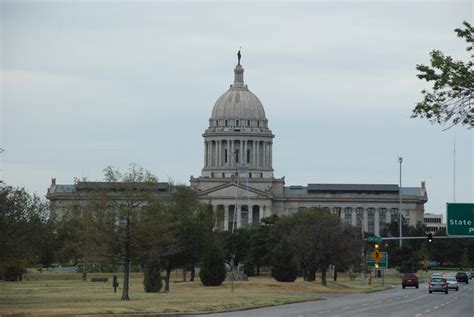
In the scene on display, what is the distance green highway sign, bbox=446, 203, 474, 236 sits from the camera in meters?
56.2

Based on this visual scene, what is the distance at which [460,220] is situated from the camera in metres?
56.4

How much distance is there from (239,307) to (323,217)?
5177 centimetres

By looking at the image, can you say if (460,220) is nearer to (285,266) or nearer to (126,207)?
(126,207)

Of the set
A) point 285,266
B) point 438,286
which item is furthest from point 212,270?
point 438,286

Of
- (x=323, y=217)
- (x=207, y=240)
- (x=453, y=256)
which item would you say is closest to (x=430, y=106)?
(x=207, y=240)

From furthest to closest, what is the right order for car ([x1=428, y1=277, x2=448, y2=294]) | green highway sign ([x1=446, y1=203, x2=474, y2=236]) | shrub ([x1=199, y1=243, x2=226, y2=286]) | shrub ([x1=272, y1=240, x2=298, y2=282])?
shrub ([x1=272, y1=240, x2=298, y2=282]) < shrub ([x1=199, y1=243, x2=226, y2=286]) < car ([x1=428, y1=277, x2=448, y2=294]) < green highway sign ([x1=446, y1=203, x2=474, y2=236])

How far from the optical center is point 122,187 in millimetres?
61344

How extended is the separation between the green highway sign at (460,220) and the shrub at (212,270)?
1298 inches

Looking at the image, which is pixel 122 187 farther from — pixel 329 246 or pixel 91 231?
pixel 329 246

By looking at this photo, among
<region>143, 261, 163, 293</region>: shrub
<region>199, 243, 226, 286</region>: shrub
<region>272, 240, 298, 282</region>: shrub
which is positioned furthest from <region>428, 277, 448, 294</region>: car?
<region>143, 261, 163, 293</region>: shrub

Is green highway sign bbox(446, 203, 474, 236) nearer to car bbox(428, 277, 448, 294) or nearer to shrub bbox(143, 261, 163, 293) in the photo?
shrub bbox(143, 261, 163, 293)

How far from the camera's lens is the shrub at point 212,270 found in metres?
86.2

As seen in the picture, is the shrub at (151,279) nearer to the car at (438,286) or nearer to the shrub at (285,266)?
the car at (438,286)

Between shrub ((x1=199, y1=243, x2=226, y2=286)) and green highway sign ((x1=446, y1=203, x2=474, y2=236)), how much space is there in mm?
32982
